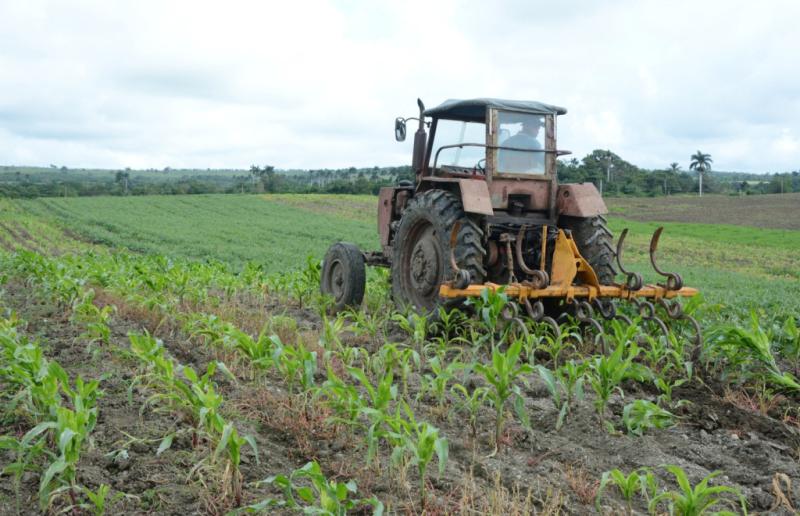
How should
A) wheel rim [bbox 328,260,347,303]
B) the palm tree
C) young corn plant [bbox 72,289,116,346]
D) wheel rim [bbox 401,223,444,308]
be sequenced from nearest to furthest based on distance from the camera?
young corn plant [bbox 72,289,116,346] → wheel rim [bbox 401,223,444,308] → wheel rim [bbox 328,260,347,303] → the palm tree

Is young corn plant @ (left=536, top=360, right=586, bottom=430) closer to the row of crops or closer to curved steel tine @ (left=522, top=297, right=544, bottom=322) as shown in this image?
the row of crops

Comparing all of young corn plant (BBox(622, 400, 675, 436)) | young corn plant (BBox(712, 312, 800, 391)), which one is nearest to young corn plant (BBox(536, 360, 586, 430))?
young corn plant (BBox(622, 400, 675, 436))

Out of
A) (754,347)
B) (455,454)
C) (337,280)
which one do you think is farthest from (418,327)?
(337,280)

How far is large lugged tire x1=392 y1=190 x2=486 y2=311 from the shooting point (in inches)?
229

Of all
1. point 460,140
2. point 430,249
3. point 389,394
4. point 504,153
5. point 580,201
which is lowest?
point 389,394

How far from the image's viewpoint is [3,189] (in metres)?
45.8

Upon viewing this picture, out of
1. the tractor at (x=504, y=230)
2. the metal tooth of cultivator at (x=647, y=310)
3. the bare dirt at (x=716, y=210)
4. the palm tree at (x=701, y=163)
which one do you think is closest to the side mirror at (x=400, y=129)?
the tractor at (x=504, y=230)

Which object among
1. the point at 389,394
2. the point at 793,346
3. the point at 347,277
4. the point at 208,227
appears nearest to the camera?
the point at 389,394

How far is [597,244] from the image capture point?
628 cm

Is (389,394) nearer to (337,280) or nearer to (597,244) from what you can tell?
(597,244)

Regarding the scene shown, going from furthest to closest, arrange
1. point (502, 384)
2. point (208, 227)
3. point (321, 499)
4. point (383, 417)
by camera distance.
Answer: point (208, 227), point (502, 384), point (383, 417), point (321, 499)

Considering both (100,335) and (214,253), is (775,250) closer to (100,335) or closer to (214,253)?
(214,253)

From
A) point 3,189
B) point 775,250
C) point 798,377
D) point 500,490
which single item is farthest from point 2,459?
point 3,189

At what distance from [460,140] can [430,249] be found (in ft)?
4.28
